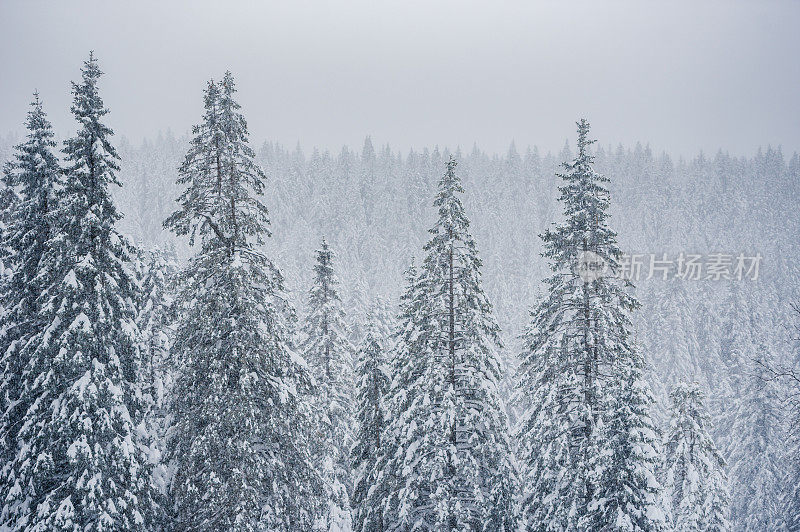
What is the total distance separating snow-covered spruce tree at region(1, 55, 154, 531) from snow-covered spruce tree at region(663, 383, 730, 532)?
1891 cm

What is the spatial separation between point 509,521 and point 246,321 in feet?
33.5

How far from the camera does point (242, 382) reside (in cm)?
1300

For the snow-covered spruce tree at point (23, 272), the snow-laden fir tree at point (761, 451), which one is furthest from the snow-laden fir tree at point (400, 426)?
the snow-laden fir tree at point (761, 451)

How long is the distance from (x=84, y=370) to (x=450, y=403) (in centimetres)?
976

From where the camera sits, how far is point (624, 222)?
10850 cm

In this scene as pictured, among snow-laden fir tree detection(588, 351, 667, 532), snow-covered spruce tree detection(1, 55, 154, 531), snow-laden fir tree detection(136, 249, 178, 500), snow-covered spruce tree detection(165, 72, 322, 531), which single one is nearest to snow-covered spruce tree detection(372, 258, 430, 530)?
snow-covered spruce tree detection(165, 72, 322, 531)

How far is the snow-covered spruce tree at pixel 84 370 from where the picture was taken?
12.6 m

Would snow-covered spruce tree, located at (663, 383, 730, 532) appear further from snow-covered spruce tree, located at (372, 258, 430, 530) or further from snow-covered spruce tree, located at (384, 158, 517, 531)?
snow-covered spruce tree, located at (372, 258, 430, 530)

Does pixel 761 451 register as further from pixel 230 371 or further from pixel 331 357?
pixel 230 371

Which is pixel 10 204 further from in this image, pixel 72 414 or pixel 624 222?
pixel 624 222

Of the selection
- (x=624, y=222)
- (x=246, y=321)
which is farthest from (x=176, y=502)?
(x=624, y=222)

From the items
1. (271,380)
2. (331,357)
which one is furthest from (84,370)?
(331,357)

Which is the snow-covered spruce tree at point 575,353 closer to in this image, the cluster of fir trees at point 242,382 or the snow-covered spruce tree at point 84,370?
the cluster of fir trees at point 242,382

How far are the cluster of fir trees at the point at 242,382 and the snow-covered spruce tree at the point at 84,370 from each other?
0.05m
